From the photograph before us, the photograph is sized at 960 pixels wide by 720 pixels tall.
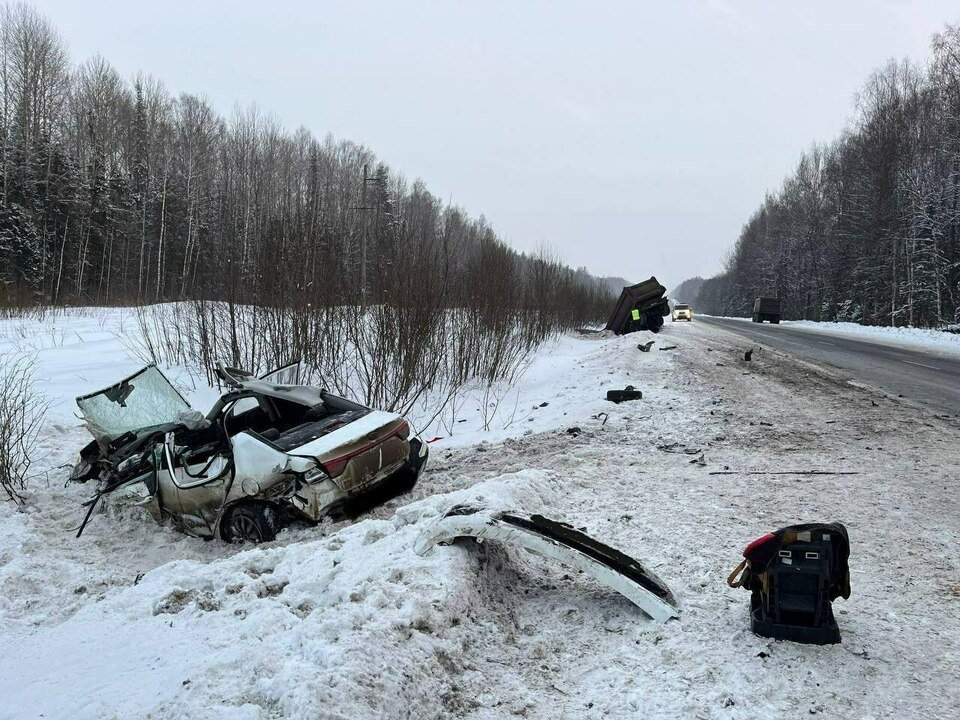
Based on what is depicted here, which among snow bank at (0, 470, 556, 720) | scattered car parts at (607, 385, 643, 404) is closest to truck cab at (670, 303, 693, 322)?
scattered car parts at (607, 385, 643, 404)

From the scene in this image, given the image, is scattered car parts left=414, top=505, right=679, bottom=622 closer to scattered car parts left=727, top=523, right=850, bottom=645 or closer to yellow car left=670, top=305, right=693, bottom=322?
scattered car parts left=727, top=523, right=850, bottom=645

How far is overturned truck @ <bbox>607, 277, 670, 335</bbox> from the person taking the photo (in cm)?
2234

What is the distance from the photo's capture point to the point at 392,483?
4969mm

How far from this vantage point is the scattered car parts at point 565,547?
2.94 m

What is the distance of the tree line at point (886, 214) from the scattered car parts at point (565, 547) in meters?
28.8

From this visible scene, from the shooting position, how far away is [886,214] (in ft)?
108

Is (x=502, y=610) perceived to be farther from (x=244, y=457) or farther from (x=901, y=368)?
(x=901, y=368)

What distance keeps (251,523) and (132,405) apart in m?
2.37

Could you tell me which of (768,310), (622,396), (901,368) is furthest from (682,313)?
(622,396)

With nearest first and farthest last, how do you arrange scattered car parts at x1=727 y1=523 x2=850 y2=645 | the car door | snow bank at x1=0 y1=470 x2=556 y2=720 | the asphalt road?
snow bank at x1=0 y1=470 x2=556 y2=720 → scattered car parts at x1=727 y1=523 x2=850 y2=645 → the car door → the asphalt road

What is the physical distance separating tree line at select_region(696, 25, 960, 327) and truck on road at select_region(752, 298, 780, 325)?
3.99 meters

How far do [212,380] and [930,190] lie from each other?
108 ft

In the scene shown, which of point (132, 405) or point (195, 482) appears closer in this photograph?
point (195, 482)

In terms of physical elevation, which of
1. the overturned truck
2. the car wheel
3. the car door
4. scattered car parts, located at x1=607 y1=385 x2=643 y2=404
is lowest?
the car wheel
